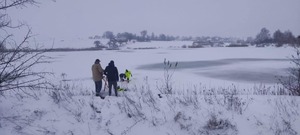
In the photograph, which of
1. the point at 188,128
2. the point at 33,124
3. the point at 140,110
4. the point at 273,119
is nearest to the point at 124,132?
the point at 140,110

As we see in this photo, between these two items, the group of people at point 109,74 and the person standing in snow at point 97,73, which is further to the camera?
the person standing in snow at point 97,73

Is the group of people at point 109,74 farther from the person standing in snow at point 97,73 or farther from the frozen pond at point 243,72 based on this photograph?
the frozen pond at point 243,72

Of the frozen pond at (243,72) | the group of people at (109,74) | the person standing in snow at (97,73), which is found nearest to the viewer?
the group of people at (109,74)

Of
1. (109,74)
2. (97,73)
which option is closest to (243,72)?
(109,74)

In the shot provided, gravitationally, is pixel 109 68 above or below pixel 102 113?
above

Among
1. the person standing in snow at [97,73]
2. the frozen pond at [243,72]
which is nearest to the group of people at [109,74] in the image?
the person standing in snow at [97,73]

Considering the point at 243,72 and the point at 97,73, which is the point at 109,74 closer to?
the point at 97,73

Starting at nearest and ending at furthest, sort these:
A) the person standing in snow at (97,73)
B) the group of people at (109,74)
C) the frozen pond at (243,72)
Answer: the group of people at (109,74) < the person standing in snow at (97,73) < the frozen pond at (243,72)

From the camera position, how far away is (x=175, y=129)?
237 inches

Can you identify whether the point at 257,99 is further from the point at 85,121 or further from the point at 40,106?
the point at 40,106

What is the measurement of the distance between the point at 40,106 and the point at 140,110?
243cm

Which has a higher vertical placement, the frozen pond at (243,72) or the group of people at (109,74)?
the group of people at (109,74)

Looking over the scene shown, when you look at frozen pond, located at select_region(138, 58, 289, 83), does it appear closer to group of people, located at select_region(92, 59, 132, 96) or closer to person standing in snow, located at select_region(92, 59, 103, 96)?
group of people, located at select_region(92, 59, 132, 96)

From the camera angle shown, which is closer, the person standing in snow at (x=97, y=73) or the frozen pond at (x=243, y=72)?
the person standing in snow at (x=97, y=73)
